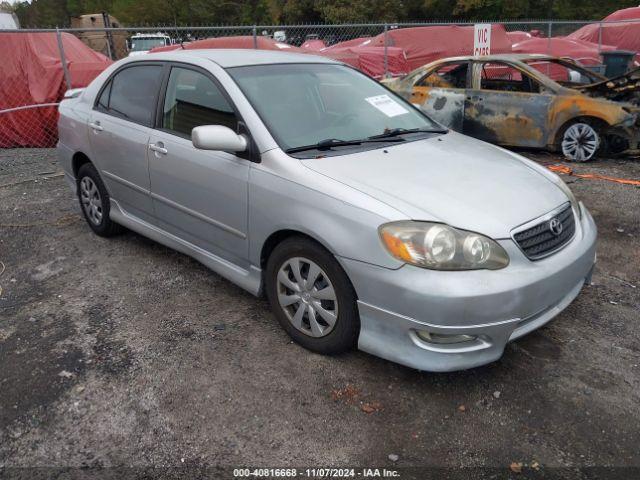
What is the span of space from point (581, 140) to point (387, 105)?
4717 mm

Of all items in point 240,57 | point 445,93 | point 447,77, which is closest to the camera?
point 240,57

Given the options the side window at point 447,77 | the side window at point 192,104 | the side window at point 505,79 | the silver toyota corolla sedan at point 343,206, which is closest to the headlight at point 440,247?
the silver toyota corolla sedan at point 343,206

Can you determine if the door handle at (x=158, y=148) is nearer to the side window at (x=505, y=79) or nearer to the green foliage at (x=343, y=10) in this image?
the side window at (x=505, y=79)

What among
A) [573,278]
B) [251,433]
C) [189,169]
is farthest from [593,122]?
[251,433]

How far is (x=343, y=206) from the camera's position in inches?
107

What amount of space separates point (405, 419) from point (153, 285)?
225 centimetres

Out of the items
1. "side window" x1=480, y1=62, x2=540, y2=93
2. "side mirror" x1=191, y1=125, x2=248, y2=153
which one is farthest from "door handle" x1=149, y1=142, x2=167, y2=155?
"side window" x1=480, y1=62, x2=540, y2=93

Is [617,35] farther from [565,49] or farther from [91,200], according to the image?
[91,200]

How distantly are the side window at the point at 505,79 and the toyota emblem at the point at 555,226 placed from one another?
553cm

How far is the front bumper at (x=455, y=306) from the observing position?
8.21ft

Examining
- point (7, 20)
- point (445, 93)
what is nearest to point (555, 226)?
point (445, 93)

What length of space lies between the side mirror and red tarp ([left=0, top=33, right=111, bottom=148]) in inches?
284

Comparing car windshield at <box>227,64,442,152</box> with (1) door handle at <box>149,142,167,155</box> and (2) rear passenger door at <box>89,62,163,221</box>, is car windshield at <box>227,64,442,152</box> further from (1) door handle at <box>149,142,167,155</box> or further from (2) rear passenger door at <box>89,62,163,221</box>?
(2) rear passenger door at <box>89,62,163,221</box>

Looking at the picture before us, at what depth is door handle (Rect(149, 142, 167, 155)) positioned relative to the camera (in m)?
3.75
